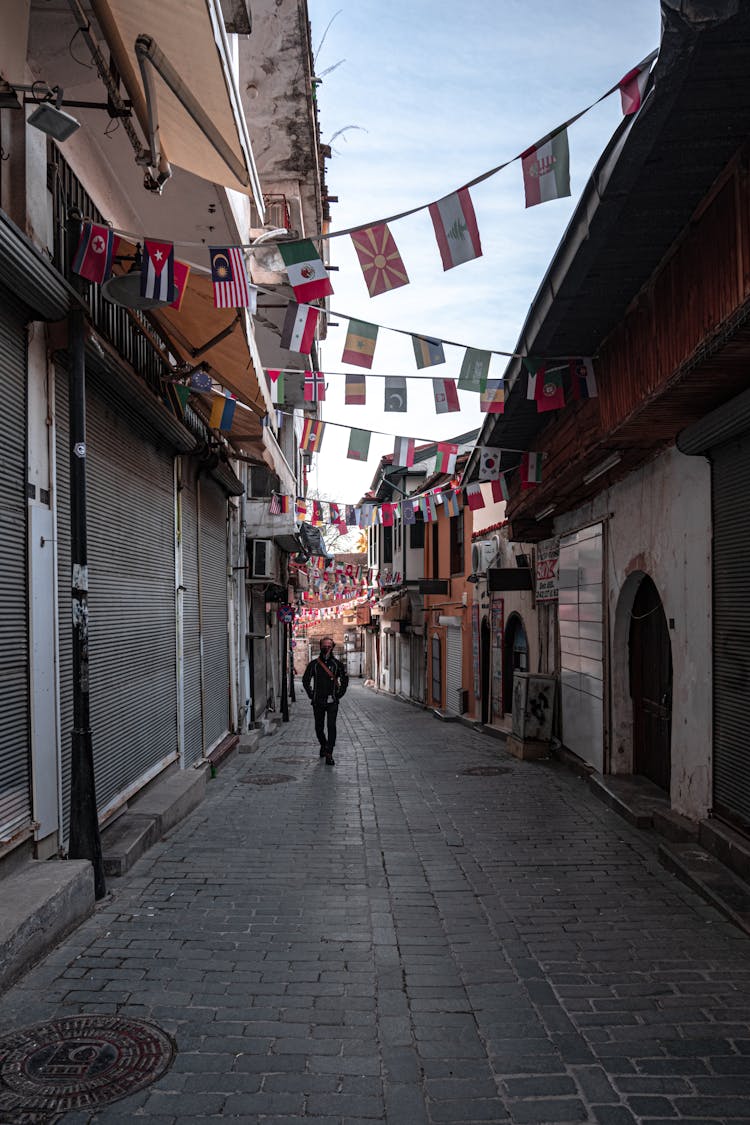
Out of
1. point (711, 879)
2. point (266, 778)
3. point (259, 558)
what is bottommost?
point (266, 778)

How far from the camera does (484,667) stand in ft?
66.7

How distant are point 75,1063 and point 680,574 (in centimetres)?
647

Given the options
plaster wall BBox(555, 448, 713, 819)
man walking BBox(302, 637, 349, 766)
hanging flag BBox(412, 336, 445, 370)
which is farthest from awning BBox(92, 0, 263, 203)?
man walking BBox(302, 637, 349, 766)

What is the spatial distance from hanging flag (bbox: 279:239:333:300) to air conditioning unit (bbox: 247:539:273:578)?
1101cm

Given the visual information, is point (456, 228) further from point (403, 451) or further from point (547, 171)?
point (403, 451)

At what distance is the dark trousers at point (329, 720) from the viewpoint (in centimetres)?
1308

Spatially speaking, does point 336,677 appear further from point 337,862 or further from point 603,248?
point 603,248

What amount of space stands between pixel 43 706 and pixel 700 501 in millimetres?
5676

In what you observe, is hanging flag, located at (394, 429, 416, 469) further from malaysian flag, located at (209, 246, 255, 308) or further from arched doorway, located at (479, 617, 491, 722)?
arched doorway, located at (479, 617, 491, 722)

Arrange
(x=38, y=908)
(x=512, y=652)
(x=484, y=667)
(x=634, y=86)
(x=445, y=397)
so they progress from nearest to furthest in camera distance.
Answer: (x=634, y=86) < (x=38, y=908) < (x=445, y=397) < (x=512, y=652) < (x=484, y=667)

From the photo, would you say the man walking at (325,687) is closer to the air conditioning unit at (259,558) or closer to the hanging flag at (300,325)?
the air conditioning unit at (259,558)

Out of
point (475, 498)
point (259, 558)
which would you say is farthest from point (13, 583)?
point (259, 558)

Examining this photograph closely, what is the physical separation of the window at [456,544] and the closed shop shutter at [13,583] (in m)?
18.9

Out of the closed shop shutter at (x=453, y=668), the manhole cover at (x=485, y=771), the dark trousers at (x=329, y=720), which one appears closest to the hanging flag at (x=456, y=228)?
the manhole cover at (x=485, y=771)
